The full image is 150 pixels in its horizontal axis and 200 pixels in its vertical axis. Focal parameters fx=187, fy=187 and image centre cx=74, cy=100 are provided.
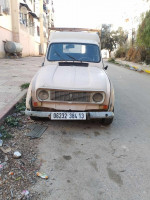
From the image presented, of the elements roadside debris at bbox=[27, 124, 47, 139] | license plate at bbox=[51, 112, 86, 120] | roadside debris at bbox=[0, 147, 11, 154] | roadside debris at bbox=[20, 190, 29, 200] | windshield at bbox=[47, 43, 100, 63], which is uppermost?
windshield at bbox=[47, 43, 100, 63]

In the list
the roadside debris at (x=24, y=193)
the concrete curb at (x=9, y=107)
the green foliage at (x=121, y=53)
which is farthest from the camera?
the green foliage at (x=121, y=53)

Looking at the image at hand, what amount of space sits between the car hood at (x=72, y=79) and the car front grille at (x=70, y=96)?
4.1 inches

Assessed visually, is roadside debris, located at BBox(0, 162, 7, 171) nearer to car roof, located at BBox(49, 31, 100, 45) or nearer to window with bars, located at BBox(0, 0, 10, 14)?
car roof, located at BBox(49, 31, 100, 45)

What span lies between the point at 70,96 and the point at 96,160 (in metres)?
1.24

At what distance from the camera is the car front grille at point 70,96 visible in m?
3.46

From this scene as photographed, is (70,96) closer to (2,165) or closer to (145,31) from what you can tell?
(2,165)

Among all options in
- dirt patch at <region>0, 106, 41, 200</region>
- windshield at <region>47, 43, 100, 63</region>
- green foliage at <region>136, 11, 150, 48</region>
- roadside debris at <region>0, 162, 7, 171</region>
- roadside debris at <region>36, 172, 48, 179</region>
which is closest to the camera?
dirt patch at <region>0, 106, 41, 200</region>

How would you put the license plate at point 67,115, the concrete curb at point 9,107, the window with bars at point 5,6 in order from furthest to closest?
the window with bars at point 5,6 → the concrete curb at point 9,107 → the license plate at point 67,115

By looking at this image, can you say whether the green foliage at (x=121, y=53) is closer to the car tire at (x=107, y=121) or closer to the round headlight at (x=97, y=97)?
the car tire at (x=107, y=121)

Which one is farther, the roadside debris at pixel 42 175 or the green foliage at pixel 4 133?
the green foliage at pixel 4 133

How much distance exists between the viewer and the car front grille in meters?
3.46

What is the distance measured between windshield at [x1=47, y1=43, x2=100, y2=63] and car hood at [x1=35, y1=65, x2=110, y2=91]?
79cm

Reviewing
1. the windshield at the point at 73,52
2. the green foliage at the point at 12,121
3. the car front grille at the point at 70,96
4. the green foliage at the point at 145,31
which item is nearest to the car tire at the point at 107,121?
the car front grille at the point at 70,96

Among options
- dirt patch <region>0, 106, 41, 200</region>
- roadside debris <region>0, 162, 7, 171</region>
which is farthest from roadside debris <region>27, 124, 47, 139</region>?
roadside debris <region>0, 162, 7, 171</region>
